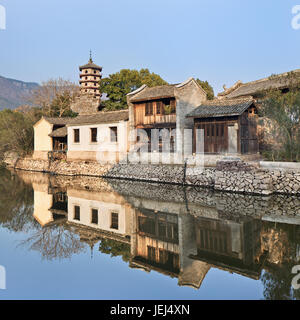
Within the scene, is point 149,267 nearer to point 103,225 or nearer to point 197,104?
point 103,225

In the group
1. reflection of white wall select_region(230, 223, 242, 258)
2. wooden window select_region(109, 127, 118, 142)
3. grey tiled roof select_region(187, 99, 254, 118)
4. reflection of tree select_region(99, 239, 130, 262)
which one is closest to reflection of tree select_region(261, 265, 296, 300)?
reflection of white wall select_region(230, 223, 242, 258)

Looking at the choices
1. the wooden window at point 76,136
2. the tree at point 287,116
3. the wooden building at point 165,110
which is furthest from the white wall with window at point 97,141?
the tree at point 287,116

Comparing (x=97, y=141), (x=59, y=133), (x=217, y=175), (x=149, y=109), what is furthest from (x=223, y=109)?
(x=59, y=133)

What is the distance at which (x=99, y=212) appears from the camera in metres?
11.3

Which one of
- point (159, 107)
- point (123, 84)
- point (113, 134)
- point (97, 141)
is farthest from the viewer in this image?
point (123, 84)

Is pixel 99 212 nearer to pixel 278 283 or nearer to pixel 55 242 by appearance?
pixel 55 242

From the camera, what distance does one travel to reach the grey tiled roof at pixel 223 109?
1559 cm

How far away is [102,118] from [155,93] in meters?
5.52

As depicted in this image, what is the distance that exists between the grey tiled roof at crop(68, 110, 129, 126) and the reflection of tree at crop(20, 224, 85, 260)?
1243 centimetres

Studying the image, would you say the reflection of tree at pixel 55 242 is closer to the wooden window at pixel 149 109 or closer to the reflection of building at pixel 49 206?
the reflection of building at pixel 49 206

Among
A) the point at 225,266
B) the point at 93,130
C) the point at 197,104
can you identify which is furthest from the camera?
the point at 93,130

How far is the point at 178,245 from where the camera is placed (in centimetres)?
750
